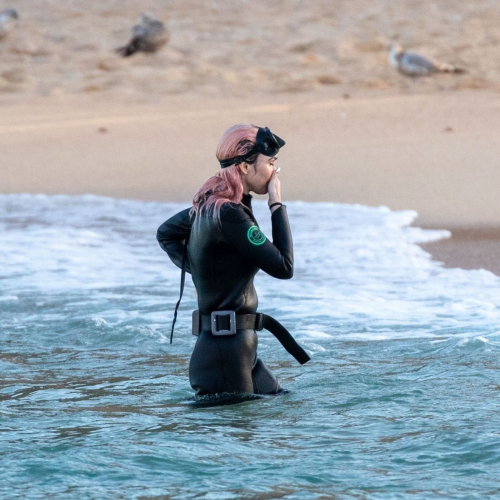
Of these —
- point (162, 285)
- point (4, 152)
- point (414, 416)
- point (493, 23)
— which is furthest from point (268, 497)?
point (493, 23)

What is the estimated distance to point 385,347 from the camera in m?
6.35

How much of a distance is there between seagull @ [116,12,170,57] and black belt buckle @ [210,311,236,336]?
1784 centimetres

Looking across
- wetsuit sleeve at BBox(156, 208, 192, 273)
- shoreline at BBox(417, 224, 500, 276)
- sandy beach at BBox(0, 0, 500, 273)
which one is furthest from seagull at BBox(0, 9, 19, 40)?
wetsuit sleeve at BBox(156, 208, 192, 273)

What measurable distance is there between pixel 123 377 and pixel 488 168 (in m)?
8.04

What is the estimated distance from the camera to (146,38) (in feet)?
71.5

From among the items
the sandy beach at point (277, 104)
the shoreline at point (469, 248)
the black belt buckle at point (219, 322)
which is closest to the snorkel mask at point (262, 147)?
the black belt buckle at point (219, 322)

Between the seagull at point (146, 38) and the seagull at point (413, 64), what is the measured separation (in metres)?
5.15

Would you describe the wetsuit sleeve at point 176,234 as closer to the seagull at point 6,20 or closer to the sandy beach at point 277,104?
the sandy beach at point 277,104

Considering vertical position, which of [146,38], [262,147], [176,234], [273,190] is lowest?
[176,234]

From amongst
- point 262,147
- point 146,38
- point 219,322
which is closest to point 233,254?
point 219,322

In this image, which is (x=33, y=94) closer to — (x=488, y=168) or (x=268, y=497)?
(x=488, y=168)

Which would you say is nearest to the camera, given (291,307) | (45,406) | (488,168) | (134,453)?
(134,453)

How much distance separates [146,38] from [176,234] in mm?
17698

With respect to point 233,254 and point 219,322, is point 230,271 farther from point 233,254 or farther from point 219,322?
point 219,322
